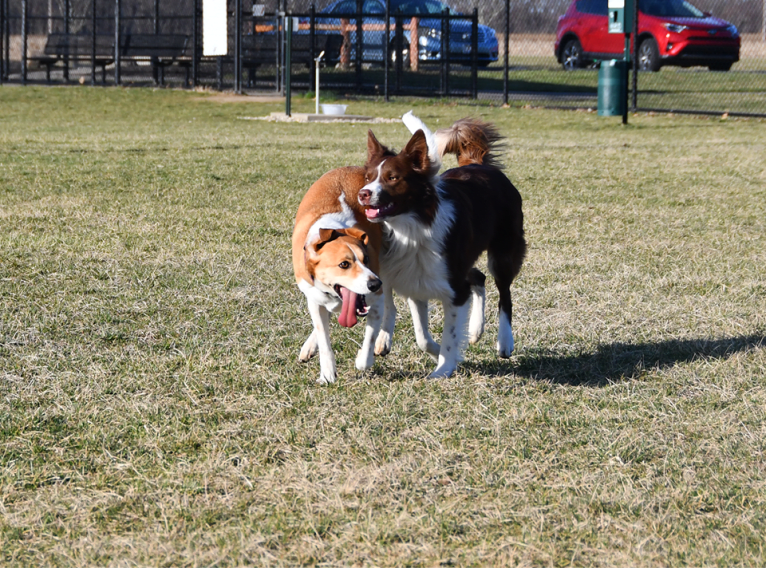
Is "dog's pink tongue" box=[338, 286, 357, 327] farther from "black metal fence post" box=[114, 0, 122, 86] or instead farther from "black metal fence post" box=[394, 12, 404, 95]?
"black metal fence post" box=[114, 0, 122, 86]

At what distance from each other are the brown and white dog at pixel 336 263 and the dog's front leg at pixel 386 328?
11.6 inches

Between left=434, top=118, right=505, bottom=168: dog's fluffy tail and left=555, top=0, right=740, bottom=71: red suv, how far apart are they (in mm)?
19286

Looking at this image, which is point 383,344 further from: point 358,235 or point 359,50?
point 359,50

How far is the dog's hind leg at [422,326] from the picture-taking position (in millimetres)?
4703

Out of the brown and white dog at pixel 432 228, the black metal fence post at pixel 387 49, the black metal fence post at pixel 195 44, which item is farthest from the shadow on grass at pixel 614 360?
the black metal fence post at pixel 195 44

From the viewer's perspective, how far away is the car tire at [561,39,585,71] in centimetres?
2581

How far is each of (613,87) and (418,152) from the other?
14.7 m

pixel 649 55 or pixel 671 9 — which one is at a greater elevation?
pixel 671 9

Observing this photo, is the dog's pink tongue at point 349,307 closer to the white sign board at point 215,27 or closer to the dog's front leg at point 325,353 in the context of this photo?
the dog's front leg at point 325,353

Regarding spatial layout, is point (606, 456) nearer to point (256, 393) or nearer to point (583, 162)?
point (256, 393)

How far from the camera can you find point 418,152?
436 cm

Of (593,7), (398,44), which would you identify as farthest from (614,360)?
(593,7)

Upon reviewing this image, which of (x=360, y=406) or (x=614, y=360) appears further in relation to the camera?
(x=614, y=360)

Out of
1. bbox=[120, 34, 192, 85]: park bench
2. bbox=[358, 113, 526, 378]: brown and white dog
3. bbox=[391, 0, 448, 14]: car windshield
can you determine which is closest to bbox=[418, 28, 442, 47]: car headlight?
bbox=[391, 0, 448, 14]: car windshield
